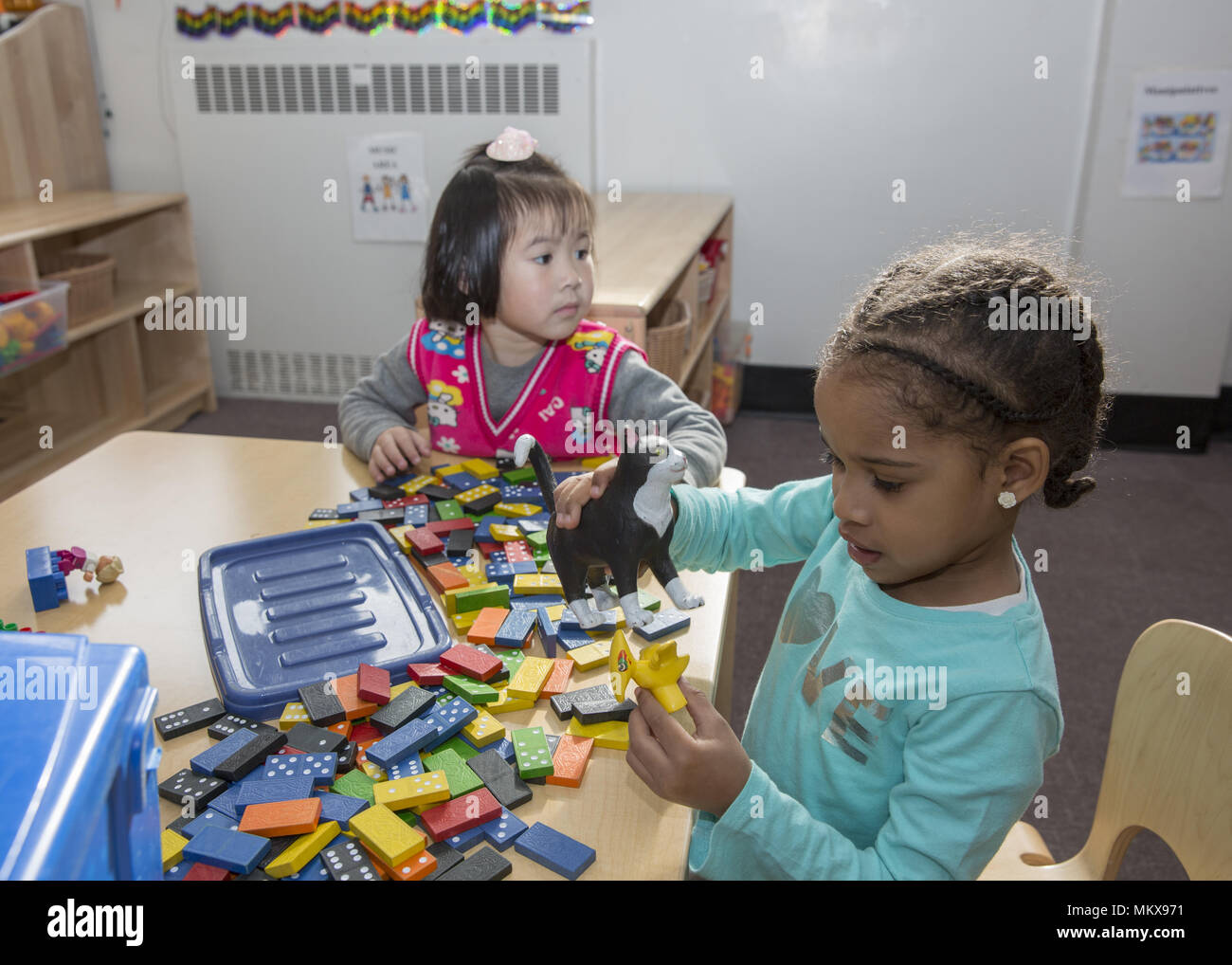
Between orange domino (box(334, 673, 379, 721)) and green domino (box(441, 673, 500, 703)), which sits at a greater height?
orange domino (box(334, 673, 379, 721))

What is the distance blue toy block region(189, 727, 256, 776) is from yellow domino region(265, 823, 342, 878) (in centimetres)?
11

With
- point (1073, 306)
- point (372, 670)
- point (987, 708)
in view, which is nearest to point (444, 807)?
point (372, 670)

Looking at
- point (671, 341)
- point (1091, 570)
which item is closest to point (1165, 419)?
point (1091, 570)

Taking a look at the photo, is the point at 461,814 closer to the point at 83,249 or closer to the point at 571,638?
the point at 571,638

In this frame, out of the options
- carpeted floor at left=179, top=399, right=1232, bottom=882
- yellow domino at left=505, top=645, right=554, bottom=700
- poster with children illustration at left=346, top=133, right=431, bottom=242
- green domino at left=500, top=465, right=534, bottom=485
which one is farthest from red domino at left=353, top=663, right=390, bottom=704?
poster with children illustration at left=346, top=133, right=431, bottom=242

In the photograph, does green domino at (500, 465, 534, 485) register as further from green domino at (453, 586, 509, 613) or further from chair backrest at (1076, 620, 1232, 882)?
chair backrest at (1076, 620, 1232, 882)

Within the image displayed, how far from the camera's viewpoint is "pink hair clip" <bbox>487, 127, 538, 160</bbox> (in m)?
1.40

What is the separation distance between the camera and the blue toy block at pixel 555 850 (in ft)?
2.24

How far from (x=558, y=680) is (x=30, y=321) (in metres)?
2.23

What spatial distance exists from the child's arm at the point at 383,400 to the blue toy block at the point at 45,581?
1.56ft

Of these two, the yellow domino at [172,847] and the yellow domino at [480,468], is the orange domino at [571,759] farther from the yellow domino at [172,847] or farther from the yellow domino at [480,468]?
the yellow domino at [480,468]

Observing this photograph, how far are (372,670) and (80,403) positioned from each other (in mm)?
2924

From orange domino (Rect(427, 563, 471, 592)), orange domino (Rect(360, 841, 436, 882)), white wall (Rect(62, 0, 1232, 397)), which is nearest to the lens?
orange domino (Rect(360, 841, 436, 882))

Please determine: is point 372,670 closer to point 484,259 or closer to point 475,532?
point 475,532
